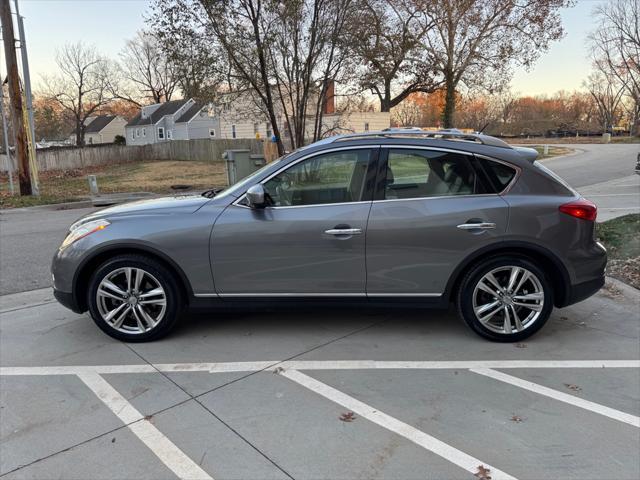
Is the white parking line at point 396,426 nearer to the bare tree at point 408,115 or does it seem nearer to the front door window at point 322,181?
the front door window at point 322,181

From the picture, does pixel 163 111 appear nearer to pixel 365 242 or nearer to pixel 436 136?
pixel 436 136

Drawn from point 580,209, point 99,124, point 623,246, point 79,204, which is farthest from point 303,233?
point 99,124

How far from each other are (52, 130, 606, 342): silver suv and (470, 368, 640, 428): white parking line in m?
0.58

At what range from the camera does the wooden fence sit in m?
33.2

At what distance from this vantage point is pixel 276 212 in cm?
400

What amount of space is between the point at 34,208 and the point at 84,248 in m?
12.3

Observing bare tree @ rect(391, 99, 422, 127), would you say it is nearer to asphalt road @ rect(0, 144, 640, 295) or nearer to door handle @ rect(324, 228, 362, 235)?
asphalt road @ rect(0, 144, 640, 295)

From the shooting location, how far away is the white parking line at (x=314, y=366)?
12.1ft

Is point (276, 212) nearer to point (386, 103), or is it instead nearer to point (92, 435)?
point (92, 435)

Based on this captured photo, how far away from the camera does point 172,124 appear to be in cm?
5681

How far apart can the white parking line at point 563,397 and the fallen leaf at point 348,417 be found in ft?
3.60

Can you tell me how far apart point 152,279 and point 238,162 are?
37.6 feet

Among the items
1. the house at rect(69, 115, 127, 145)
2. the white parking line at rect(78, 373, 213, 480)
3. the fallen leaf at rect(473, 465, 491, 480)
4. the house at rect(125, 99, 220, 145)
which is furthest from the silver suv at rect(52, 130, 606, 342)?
the house at rect(69, 115, 127, 145)

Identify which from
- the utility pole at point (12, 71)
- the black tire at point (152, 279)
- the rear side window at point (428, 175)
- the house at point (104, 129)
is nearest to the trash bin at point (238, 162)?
the utility pole at point (12, 71)
